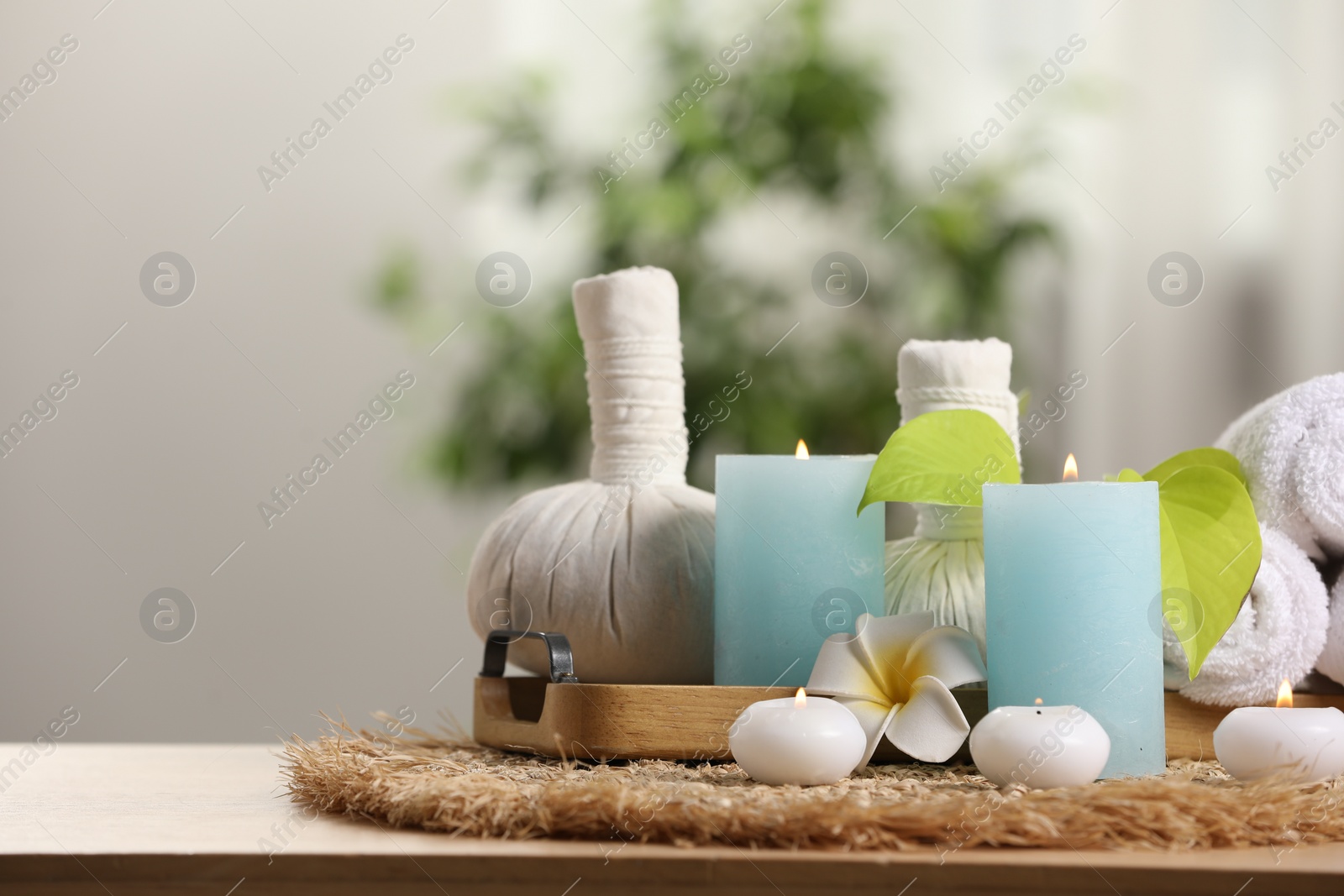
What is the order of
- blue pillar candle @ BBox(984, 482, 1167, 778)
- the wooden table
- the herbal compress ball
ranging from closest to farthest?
1. the wooden table
2. blue pillar candle @ BBox(984, 482, 1167, 778)
3. the herbal compress ball

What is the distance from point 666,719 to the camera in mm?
512

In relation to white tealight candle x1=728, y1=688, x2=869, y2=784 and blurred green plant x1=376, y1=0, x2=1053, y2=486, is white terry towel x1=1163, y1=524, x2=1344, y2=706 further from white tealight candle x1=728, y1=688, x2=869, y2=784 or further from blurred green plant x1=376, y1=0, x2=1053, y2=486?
blurred green plant x1=376, y1=0, x2=1053, y2=486

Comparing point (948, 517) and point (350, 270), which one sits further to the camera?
point (350, 270)

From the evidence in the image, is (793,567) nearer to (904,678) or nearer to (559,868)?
(904,678)

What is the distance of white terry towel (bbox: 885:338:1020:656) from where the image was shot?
57 centimetres

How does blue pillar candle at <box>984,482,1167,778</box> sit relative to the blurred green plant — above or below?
below

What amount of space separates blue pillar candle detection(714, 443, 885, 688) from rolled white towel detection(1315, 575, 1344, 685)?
0.22 metres

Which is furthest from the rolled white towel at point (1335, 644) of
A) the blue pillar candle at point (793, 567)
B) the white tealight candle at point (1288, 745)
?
the blue pillar candle at point (793, 567)

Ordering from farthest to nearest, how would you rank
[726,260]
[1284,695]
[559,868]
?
[726,260] < [1284,695] < [559,868]

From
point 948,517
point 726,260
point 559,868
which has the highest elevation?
point 726,260

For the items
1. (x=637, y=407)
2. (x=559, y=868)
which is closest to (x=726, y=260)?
(x=637, y=407)

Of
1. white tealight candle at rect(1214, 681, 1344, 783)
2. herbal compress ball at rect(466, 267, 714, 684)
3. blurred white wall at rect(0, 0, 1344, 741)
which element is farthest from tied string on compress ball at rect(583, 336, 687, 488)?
blurred white wall at rect(0, 0, 1344, 741)

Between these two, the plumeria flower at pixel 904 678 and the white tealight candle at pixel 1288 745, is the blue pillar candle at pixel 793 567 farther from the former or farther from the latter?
the white tealight candle at pixel 1288 745

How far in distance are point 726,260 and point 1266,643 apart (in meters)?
1.07
